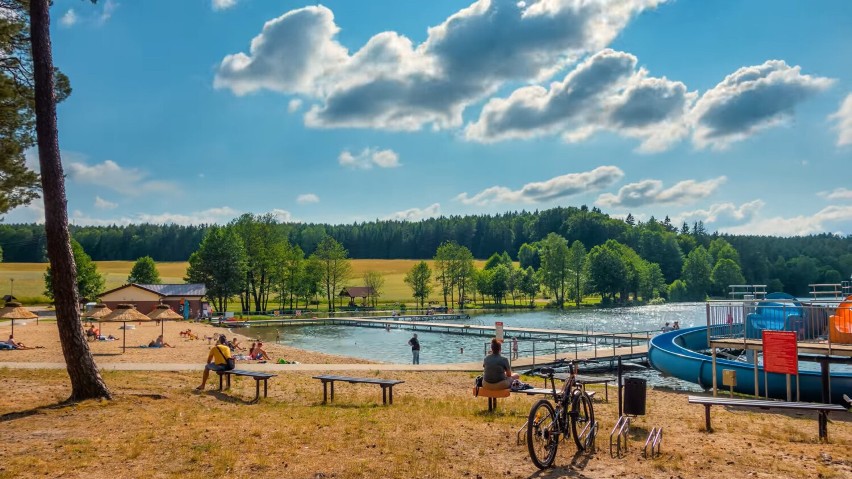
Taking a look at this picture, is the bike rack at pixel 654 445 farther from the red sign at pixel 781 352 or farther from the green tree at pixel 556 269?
the green tree at pixel 556 269

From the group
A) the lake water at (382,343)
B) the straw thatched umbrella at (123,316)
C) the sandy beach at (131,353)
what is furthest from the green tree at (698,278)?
the straw thatched umbrella at (123,316)

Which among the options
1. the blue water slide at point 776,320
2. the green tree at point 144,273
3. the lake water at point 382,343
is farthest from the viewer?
the green tree at point 144,273

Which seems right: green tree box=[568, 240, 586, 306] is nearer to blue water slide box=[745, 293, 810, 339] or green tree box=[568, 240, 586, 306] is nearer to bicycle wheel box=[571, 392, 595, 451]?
blue water slide box=[745, 293, 810, 339]

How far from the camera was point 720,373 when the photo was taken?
1881 cm

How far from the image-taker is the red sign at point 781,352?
1323 cm

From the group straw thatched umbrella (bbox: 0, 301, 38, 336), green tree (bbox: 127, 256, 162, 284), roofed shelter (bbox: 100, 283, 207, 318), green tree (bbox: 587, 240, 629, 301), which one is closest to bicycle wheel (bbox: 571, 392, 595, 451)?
straw thatched umbrella (bbox: 0, 301, 38, 336)

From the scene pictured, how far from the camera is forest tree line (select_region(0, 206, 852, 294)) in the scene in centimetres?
14712

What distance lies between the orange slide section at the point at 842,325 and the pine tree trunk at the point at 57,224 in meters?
17.7

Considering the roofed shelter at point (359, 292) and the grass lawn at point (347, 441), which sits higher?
the grass lawn at point (347, 441)

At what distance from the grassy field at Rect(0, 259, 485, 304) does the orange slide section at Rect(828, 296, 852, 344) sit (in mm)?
96352

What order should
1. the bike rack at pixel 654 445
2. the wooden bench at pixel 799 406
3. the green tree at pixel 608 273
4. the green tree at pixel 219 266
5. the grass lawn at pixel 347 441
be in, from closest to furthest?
the grass lawn at pixel 347 441 < the bike rack at pixel 654 445 < the wooden bench at pixel 799 406 < the green tree at pixel 219 266 < the green tree at pixel 608 273

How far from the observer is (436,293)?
5084 inches

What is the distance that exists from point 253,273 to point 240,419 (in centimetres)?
8189

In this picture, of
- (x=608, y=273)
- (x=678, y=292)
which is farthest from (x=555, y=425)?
(x=678, y=292)
